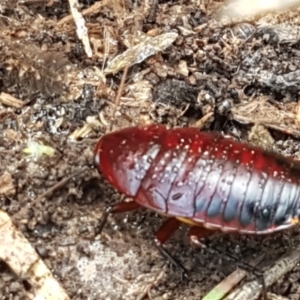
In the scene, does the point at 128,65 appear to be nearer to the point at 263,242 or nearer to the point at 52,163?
the point at 52,163

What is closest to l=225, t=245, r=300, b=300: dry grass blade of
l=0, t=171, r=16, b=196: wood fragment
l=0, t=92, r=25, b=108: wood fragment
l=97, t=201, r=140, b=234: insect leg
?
l=97, t=201, r=140, b=234: insect leg

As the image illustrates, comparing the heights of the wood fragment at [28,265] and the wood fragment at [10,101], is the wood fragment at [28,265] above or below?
below

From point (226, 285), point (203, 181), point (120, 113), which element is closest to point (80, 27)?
point (120, 113)

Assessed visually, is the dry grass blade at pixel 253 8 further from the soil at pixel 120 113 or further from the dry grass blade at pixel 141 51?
the dry grass blade at pixel 141 51

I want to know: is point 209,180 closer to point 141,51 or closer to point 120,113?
point 120,113

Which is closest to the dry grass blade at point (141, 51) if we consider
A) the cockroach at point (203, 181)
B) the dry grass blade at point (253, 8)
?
the dry grass blade at point (253, 8)

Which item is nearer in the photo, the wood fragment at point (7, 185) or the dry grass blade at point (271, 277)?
the dry grass blade at point (271, 277)
